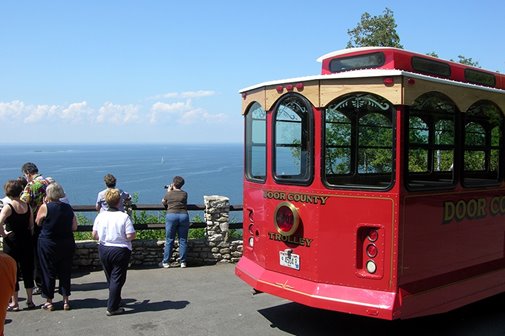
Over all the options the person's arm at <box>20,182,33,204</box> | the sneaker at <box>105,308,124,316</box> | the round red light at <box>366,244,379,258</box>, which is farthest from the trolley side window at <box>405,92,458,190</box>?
the person's arm at <box>20,182,33,204</box>

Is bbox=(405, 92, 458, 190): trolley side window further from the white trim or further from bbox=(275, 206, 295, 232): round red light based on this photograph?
bbox=(275, 206, 295, 232): round red light

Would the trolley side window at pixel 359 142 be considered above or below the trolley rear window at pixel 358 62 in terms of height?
below

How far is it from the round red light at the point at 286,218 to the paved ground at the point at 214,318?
48.2 inches

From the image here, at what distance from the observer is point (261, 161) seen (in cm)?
601

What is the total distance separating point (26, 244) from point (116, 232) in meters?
1.45

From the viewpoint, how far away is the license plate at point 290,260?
5344 millimetres

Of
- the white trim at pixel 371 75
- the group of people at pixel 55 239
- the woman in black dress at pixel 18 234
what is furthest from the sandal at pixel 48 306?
the white trim at pixel 371 75

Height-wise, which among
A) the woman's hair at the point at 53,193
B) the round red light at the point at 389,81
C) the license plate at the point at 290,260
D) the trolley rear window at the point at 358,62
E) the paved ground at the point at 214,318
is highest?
the trolley rear window at the point at 358,62

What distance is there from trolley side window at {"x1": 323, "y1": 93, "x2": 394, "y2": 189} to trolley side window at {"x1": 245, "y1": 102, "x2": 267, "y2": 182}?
88cm

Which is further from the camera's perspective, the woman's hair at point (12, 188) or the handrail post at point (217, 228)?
the handrail post at point (217, 228)

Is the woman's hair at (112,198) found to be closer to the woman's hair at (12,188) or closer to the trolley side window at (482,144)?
the woman's hair at (12,188)

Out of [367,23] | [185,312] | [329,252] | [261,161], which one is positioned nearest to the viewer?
[329,252]

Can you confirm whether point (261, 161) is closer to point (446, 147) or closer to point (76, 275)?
point (446, 147)

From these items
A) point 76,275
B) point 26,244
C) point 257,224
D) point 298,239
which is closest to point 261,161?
point 257,224
